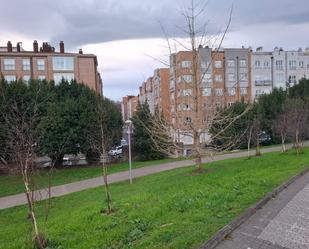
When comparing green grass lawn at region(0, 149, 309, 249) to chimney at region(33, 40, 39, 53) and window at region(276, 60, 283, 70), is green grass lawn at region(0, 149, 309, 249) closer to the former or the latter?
chimney at region(33, 40, 39, 53)

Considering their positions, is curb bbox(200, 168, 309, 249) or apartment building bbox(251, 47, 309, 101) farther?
apartment building bbox(251, 47, 309, 101)

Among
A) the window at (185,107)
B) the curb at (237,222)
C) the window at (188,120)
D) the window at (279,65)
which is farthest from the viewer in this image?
the window at (279,65)

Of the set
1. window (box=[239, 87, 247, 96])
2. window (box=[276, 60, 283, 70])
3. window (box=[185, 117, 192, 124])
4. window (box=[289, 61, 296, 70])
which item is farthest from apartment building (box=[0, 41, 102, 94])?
window (box=[185, 117, 192, 124])

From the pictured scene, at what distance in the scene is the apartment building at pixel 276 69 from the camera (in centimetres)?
7812

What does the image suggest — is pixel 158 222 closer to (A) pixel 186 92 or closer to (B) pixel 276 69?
(A) pixel 186 92

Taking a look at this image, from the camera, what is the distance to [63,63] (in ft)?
220

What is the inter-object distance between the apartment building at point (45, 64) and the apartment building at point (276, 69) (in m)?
31.8

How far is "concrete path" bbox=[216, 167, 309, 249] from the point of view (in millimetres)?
6562

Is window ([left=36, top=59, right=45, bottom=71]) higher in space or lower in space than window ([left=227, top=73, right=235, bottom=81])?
higher

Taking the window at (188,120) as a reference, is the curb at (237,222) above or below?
below

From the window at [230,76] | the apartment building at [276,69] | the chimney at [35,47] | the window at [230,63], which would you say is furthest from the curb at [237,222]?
the apartment building at [276,69]

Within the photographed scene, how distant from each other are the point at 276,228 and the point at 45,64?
2504 inches

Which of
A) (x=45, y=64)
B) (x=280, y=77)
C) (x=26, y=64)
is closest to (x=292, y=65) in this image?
(x=280, y=77)

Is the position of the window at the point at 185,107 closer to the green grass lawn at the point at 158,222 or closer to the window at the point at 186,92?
the window at the point at 186,92
